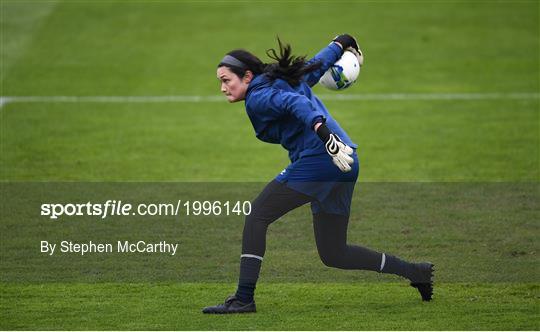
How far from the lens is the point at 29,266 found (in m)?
10.7

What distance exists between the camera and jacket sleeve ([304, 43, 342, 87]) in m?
9.17

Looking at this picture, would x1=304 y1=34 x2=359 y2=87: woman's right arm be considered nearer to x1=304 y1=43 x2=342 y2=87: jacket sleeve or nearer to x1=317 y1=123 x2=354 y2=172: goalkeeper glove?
x1=304 y1=43 x2=342 y2=87: jacket sleeve

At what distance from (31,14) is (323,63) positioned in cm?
1756

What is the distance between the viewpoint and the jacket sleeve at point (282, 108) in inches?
330

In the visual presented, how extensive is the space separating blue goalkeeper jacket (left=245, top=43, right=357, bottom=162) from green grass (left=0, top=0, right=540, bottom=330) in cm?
138

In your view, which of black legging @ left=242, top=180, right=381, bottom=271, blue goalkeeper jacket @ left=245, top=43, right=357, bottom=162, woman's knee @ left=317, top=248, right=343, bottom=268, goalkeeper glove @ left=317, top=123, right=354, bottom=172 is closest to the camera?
goalkeeper glove @ left=317, top=123, right=354, bottom=172

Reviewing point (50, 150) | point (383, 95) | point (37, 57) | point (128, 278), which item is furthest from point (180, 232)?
point (37, 57)

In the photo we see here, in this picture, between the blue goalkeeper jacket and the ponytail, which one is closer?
the blue goalkeeper jacket

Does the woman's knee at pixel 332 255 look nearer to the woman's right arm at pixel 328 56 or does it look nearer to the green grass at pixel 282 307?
the green grass at pixel 282 307

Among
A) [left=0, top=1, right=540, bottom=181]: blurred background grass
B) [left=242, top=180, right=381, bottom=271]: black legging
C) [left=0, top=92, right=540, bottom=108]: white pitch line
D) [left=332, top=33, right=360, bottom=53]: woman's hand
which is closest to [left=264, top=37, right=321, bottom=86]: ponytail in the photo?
[left=332, top=33, right=360, bottom=53]: woman's hand

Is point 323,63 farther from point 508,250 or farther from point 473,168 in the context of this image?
point 473,168

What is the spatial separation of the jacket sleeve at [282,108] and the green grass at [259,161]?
1587 mm

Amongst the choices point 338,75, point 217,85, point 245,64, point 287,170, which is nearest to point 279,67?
point 245,64

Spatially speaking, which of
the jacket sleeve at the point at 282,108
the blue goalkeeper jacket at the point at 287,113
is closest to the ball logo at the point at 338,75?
the blue goalkeeper jacket at the point at 287,113
